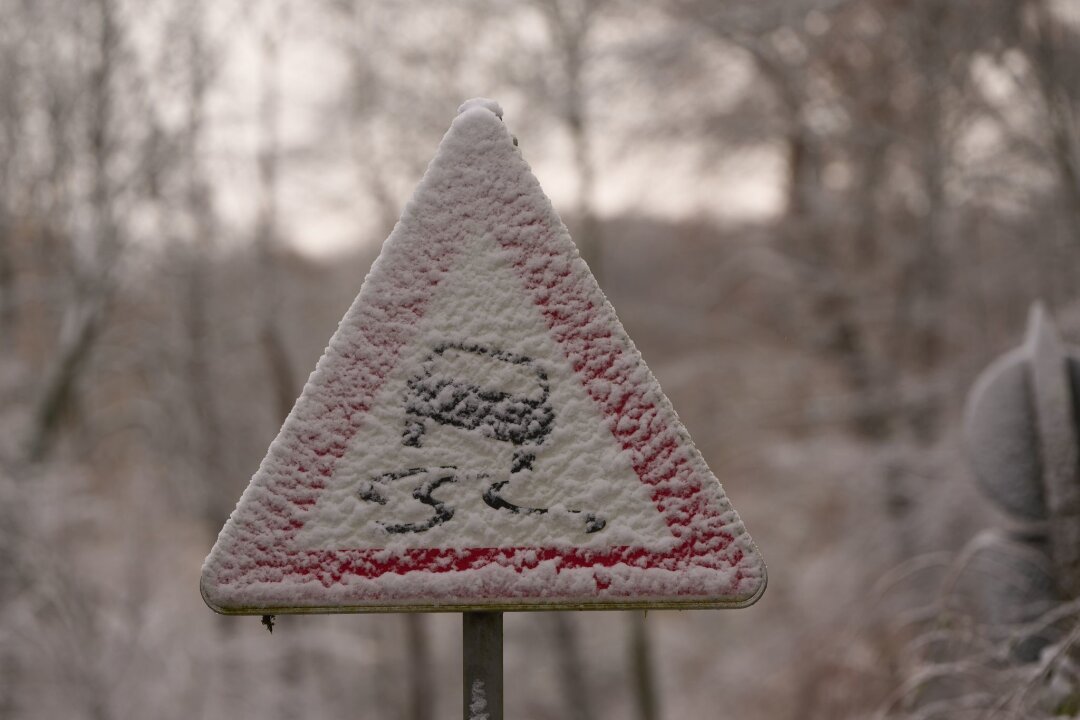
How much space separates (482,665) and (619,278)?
1366 cm

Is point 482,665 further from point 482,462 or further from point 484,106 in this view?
point 484,106

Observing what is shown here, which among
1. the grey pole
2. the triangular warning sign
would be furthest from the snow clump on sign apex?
the grey pole

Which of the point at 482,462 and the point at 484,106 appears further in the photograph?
the point at 484,106

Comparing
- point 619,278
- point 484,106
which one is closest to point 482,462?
point 484,106

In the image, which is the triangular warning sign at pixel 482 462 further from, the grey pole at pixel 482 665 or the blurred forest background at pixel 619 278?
the blurred forest background at pixel 619 278

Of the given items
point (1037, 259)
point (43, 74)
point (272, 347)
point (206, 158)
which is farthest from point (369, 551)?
point (272, 347)

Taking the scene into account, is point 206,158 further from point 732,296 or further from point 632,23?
point 732,296

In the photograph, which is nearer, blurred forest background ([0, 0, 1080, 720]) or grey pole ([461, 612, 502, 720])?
grey pole ([461, 612, 502, 720])

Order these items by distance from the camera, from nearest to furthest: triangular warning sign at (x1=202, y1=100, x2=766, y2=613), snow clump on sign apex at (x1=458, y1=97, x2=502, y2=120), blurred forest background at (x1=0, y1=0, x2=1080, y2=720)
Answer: triangular warning sign at (x1=202, y1=100, x2=766, y2=613)
snow clump on sign apex at (x1=458, y1=97, x2=502, y2=120)
blurred forest background at (x1=0, y1=0, x2=1080, y2=720)

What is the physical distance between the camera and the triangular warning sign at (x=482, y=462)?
1554mm

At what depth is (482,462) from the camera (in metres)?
1.61

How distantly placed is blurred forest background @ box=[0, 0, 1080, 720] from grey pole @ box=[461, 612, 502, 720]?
1844 mm

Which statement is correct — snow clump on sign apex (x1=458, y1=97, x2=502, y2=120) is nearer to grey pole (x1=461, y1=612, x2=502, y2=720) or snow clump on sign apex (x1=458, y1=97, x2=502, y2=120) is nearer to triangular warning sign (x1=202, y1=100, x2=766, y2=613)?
triangular warning sign (x1=202, y1=100, x2=766, y2=613)

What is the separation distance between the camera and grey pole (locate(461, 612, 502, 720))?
5.38 ft
